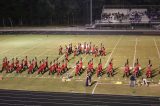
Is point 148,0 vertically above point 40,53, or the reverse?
point 148,0

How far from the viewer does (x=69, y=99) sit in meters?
19.1

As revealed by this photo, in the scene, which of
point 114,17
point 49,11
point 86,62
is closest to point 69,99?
point 86,62

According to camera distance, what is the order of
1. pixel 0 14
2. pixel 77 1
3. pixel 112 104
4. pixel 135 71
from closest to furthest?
pixel 112 104, pixel 135 71, pixel 0 14, pixel 77 1

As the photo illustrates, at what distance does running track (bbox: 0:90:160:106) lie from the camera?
18.2 m

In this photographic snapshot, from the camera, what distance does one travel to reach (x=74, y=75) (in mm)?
24562

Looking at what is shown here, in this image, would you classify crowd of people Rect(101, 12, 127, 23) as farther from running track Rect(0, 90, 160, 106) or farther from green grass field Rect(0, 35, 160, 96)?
running track Rect(0, 90, 160, 106)

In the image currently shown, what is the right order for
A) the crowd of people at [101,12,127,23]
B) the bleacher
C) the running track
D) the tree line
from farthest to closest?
the tree line, the crowd of people at [101,12,127,23], the bleacher, the running track

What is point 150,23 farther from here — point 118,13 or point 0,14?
point 0,14

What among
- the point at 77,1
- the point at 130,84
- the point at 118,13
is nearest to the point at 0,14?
the point at 77,1

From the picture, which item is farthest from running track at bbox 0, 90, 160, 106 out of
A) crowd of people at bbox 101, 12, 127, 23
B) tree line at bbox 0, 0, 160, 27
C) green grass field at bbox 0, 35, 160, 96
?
tree line at bbox 0, 0, 160, 27

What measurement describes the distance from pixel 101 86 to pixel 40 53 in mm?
13442

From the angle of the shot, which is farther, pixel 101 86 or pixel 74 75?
pixel 74 75

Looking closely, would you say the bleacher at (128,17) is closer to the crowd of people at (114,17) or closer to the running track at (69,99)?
the crowd of people at (114,17)

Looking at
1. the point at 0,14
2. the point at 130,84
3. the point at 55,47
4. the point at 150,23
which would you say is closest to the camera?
the point at 130,84
